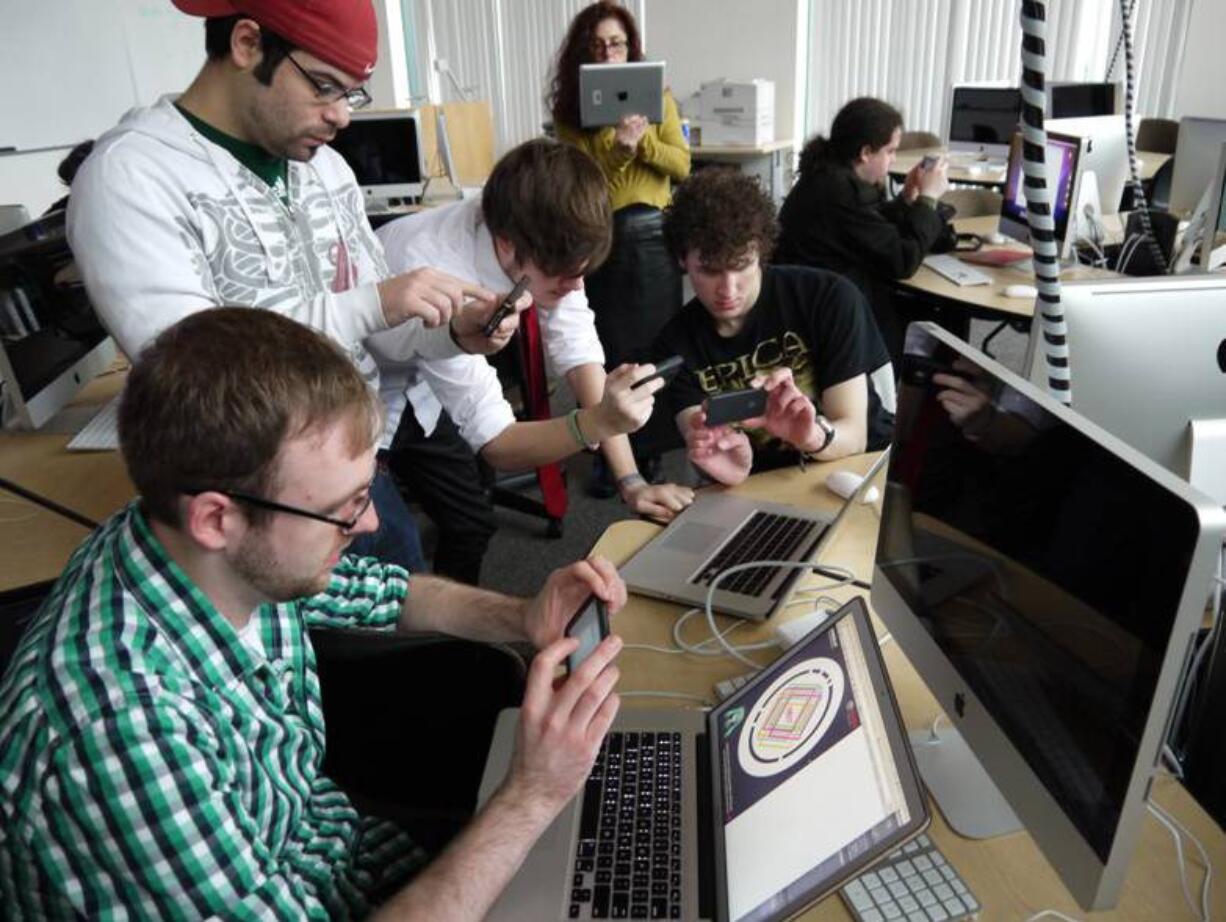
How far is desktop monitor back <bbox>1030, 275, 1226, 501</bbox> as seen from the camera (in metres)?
1.04

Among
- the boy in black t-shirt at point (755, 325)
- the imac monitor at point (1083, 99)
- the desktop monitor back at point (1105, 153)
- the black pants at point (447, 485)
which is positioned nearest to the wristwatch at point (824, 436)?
the boy in black t-shirt at point (755, 325)

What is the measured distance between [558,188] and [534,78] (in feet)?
18.5

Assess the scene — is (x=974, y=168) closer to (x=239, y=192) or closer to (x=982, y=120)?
(x=982, y=120)

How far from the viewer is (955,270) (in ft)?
10.00

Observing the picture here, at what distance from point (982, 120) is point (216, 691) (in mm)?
5157

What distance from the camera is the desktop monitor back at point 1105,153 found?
3.22 meters

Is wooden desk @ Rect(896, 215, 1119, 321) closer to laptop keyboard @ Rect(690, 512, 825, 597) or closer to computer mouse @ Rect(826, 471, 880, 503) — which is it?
computer mouse @ Rect(826, 471, 880, 503)

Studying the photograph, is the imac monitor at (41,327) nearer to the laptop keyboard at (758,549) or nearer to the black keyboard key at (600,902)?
the laptop keyboard at (758,549)

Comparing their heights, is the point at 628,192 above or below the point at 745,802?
above

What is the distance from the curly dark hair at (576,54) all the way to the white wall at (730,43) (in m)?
3.16

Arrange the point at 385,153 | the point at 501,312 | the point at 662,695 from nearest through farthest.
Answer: the point at 662,695, the point at 501,312, the point at 385,153

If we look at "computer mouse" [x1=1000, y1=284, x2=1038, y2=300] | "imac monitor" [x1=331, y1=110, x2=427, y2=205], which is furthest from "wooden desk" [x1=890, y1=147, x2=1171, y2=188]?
"imac monitor" [x1=331, y1=110, x2=427, y2=205]

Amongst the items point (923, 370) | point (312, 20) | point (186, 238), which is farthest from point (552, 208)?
point (923, 370)

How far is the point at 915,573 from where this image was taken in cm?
99
